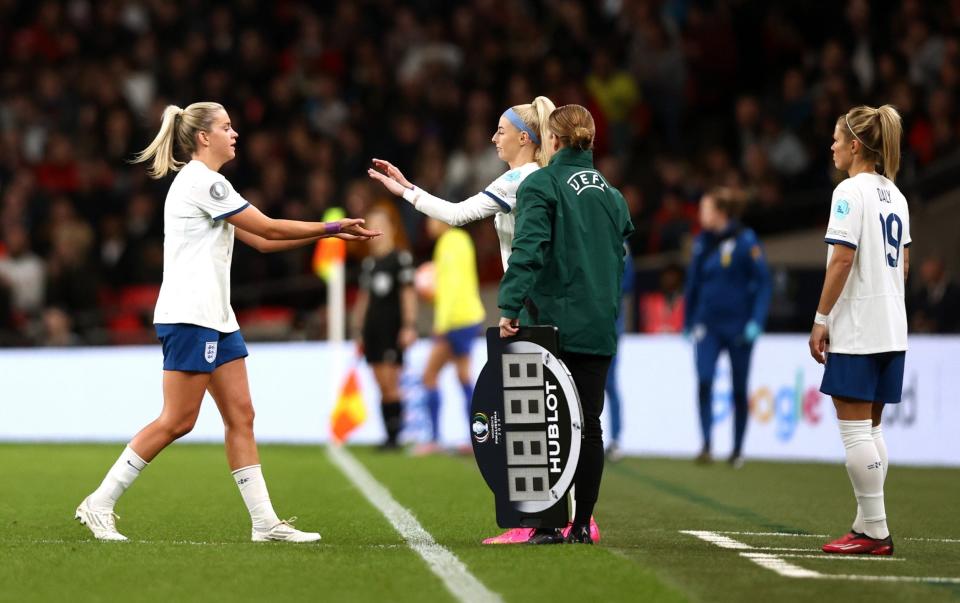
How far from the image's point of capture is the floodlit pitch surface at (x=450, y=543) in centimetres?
562

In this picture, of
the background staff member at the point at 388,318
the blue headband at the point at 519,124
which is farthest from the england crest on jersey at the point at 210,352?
the background staff member at the point at 388,318

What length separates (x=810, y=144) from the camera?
16688 mm

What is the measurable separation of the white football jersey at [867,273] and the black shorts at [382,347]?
25.2 ft

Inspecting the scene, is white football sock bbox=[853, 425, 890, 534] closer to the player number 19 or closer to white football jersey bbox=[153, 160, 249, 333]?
the player number 19

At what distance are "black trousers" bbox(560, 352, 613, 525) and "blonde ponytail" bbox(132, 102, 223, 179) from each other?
77.8 inches

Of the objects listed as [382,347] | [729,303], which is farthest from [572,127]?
[382,347]

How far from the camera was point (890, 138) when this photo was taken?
6926 mm

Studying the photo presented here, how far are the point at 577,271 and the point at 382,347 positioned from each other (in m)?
7.44

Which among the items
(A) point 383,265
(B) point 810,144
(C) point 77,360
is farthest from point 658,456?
(C) point 77,360

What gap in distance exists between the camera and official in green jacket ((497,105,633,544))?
679 centimetres

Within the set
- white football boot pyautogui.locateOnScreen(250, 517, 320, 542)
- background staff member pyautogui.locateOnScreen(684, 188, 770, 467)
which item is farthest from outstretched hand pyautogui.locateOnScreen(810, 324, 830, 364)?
background staff member pyautogui.locateOnScreen(684, 188, 770, 467)

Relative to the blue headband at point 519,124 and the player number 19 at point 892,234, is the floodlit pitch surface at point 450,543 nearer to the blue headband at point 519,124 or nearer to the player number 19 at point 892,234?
the player number 19 at point 892,234

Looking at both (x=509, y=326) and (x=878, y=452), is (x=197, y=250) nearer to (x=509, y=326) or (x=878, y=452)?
(x=509, y=326)

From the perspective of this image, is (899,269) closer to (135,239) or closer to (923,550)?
(923,550)
